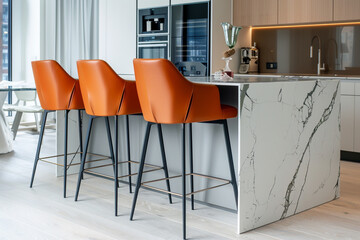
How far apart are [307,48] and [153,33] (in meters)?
1.93

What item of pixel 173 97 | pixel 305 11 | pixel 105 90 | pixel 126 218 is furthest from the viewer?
pixel 305 11

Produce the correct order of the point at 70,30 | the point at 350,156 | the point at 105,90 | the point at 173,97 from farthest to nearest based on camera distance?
1. the point at 70,30
2. the point at 350,156
3. the point at 105,90
4. the point at 173,97

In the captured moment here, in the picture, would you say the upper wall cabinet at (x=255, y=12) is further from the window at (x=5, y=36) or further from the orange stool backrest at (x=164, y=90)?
the window at (x=5, y=36)

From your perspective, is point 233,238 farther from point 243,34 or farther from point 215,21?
point 243,34

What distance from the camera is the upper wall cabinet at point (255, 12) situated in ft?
19.0

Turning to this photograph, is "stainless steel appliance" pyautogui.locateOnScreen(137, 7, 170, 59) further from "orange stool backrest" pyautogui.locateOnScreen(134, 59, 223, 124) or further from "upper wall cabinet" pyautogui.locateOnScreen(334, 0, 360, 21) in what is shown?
"orange stool backrest" pyautogui.locateOnScreen(134, 59, 223, 124)

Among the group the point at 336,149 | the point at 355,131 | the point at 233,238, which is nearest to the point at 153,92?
the point at 233,238

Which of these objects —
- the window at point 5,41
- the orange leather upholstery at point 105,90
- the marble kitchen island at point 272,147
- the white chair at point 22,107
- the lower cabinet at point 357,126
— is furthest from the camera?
the window at point 5,41

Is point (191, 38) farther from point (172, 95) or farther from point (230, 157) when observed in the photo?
point (172, 95)

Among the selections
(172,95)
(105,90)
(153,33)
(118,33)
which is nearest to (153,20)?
(153,33)

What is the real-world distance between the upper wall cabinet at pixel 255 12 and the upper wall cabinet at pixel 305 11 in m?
0.10

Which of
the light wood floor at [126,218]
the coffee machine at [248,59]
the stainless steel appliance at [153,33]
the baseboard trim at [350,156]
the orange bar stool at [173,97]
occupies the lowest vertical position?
the light wood floor at [126,218]

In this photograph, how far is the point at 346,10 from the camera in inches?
207

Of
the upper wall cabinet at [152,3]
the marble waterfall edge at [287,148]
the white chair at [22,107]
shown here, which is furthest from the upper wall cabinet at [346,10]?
the white chair at [22,107]
